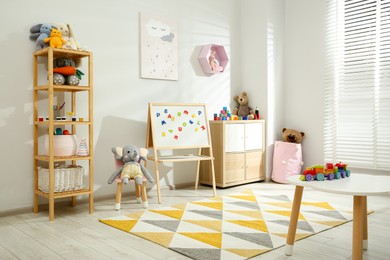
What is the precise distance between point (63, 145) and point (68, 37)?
2.93 ft

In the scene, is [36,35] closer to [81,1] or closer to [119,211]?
[81,1]

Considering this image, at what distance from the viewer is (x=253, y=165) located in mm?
4496

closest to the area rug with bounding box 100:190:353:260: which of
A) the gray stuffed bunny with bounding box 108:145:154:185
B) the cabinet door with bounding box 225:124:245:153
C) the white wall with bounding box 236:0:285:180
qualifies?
the gray stuffed bunny with bounding box 108:145:154:185

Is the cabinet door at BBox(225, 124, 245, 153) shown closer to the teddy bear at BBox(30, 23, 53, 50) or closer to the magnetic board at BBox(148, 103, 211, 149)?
the magnetic board at BBox(148, 103, 211, 149)

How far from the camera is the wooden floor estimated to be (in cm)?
218

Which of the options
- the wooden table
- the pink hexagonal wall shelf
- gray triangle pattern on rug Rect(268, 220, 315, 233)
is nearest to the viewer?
the wooden table

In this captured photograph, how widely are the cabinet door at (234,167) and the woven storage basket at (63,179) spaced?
5.46 ft

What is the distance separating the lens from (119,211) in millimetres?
3182

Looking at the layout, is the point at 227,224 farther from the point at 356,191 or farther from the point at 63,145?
the point at 63,145

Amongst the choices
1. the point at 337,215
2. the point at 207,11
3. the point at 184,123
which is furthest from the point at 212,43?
the point at 337,215

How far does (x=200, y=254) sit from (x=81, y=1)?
2455 millimetres

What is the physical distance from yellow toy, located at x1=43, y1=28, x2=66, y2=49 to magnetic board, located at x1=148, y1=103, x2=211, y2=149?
1.03 meters

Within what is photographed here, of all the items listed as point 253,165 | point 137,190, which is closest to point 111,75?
point 137,190

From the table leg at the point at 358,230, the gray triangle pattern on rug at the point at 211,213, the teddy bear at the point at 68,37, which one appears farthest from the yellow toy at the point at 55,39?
the table leg at the point at 358,230
